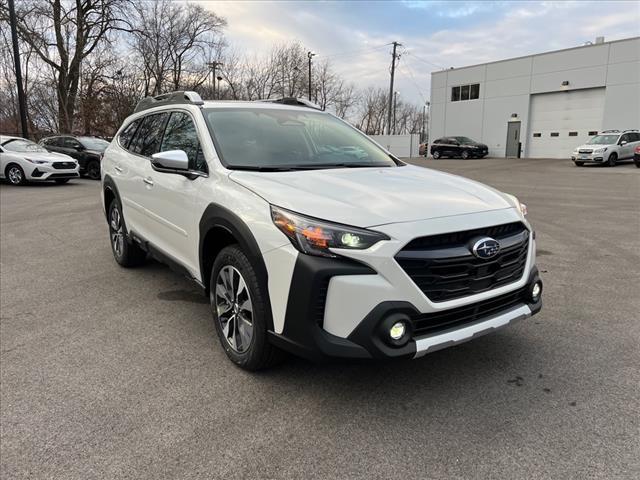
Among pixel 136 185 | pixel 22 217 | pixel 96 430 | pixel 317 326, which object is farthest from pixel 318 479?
pixel 22 217

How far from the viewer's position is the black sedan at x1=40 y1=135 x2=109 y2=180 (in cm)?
1805

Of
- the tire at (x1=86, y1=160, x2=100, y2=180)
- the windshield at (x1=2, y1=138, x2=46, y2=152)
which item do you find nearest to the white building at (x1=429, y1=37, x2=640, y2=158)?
the tire at (x1=86, y1=160, x2=100, y2=180)

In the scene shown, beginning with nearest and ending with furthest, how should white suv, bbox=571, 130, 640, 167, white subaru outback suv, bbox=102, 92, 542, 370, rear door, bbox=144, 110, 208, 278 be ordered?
white subaru outback suv, bbox=102, 92, 542, 370, rear door, bbox=144, 110, 208, 278, white suv, bbox=571, 130, 640, 167

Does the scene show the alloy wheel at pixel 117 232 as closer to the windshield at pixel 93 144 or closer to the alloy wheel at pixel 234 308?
the alloy wheel at pixel 234 308

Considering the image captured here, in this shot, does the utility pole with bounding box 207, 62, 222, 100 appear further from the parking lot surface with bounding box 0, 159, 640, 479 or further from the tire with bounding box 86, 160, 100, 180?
the parking lot surface with bounding box 0, 159, 640, 479

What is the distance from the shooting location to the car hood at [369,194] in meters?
2.61

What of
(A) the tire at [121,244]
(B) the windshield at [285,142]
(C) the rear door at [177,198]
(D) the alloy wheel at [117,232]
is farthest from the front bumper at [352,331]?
(D) the alloy wheel at [117,232]

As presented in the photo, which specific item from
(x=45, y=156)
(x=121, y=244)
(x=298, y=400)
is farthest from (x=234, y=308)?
(x=45, y=156)

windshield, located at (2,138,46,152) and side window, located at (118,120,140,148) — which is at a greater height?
side window, located at (118,120,140,148)

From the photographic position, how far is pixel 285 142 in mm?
3865

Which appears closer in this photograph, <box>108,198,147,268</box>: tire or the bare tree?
<box>108,198,147,268</box>: tire

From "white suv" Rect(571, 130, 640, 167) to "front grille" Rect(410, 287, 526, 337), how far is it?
25868 millimetres

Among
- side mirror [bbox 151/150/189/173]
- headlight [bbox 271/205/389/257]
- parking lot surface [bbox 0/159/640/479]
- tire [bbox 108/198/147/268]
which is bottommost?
parking lot surface [bbox 0/159/640/479]

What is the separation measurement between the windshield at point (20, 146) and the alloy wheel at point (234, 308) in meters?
15.9
